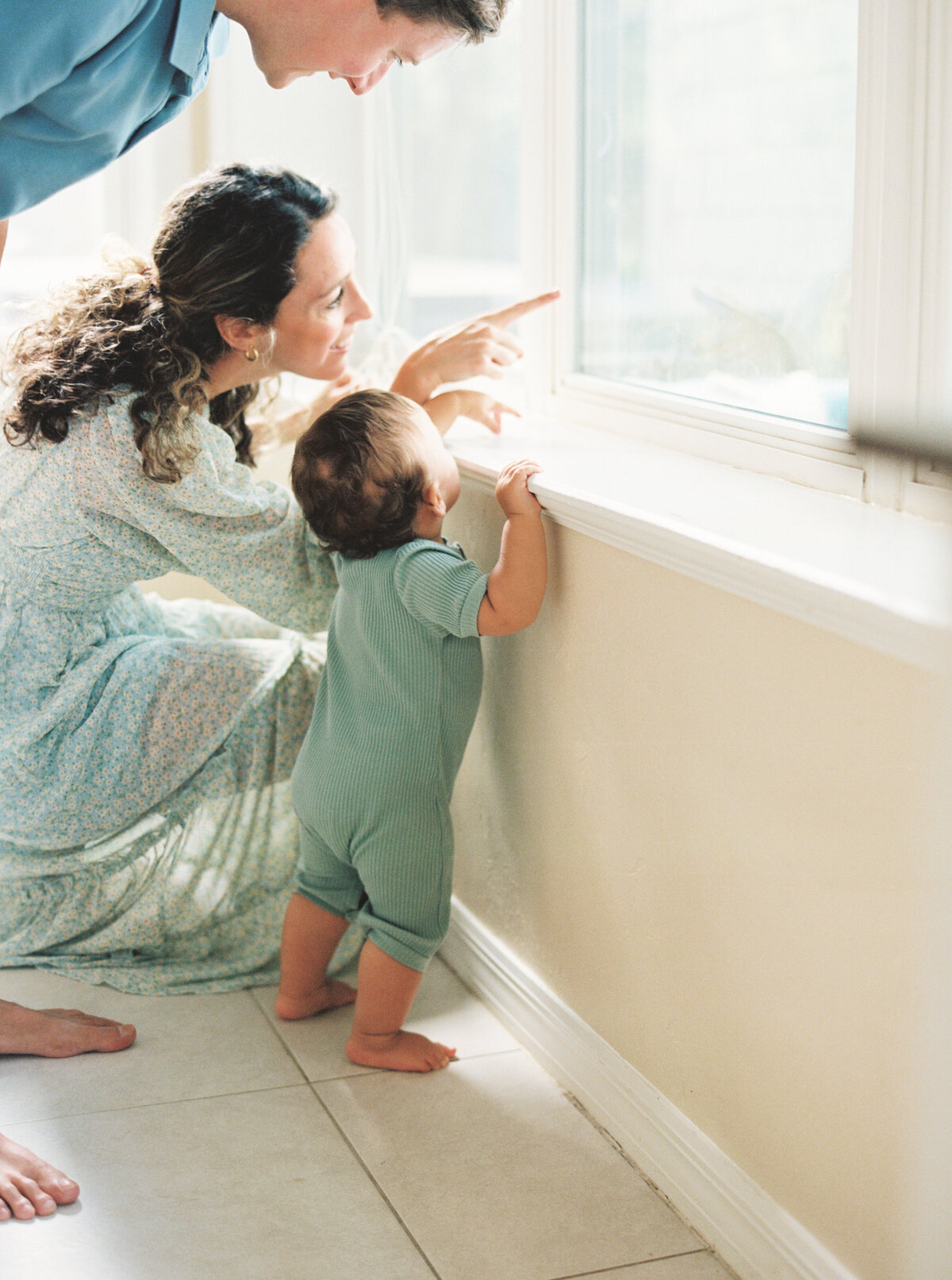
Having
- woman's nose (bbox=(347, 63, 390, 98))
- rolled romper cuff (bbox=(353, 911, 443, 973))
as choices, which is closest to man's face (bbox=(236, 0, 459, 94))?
woman's nose (bbox=(347, 63, 390, 98))

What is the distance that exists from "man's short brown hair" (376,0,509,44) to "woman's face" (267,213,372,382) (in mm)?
403

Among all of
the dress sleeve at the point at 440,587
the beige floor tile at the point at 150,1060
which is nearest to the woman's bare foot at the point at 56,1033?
the beige floor tile at the point at 150,1060

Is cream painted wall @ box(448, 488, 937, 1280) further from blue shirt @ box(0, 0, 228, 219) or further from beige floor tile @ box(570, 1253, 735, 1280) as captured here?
blue shirt @ box(0, 0, 228, 219)

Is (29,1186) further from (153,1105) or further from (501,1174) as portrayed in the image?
(501,1174)

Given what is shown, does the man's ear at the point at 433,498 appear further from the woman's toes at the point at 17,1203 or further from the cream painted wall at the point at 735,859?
the woman's toes at the point at 17,1203

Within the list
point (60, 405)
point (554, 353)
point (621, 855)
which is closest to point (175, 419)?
point (60, 405)

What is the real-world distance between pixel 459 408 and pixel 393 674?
14.9 inches

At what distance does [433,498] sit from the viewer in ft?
4.78

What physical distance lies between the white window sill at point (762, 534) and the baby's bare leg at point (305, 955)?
1.81 ft

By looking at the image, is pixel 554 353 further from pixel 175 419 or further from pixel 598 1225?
pixel 598 1225

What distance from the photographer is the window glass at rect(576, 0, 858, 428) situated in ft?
4.25

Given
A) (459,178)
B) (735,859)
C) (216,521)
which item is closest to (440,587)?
(216,521)

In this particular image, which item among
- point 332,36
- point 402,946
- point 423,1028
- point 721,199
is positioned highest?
point 332,36

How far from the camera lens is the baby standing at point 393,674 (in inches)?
55.4
